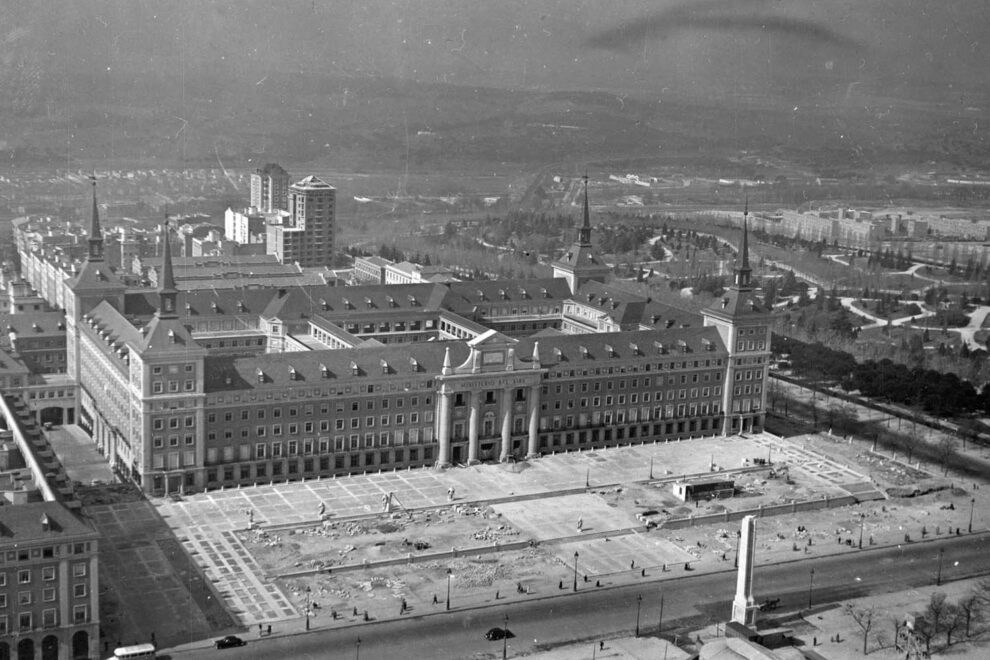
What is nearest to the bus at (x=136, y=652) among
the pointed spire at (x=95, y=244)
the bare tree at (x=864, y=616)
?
the bare tree at (x=864, y=616)

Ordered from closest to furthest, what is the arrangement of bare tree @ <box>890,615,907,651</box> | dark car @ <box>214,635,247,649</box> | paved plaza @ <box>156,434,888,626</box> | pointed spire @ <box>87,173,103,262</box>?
dark car @ <box>214,635,247,649</box> < bare tree @ <box>890,615,907,651</box> < paved plaza @ <box>156,434,888,626</box> < pointed spire @ <box>87,173,103,262</box>

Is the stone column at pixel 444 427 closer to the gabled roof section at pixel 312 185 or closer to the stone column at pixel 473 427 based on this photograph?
the stone column at pixel 473 427

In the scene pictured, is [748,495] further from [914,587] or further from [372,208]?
[372,208]

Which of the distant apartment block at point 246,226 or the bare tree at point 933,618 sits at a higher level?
the distant apartment block at point 246,226

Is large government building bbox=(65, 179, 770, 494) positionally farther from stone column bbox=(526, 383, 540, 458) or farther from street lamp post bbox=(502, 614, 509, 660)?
street lamp post bbox=(502, 614, 509, 660)

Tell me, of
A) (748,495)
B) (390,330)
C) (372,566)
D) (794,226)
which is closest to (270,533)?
(372,566)

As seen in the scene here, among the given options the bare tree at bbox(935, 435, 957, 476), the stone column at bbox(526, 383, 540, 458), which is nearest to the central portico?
the stone column at bbox(526, 383, 540, 458)

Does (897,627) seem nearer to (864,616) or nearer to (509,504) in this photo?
(864,616)
